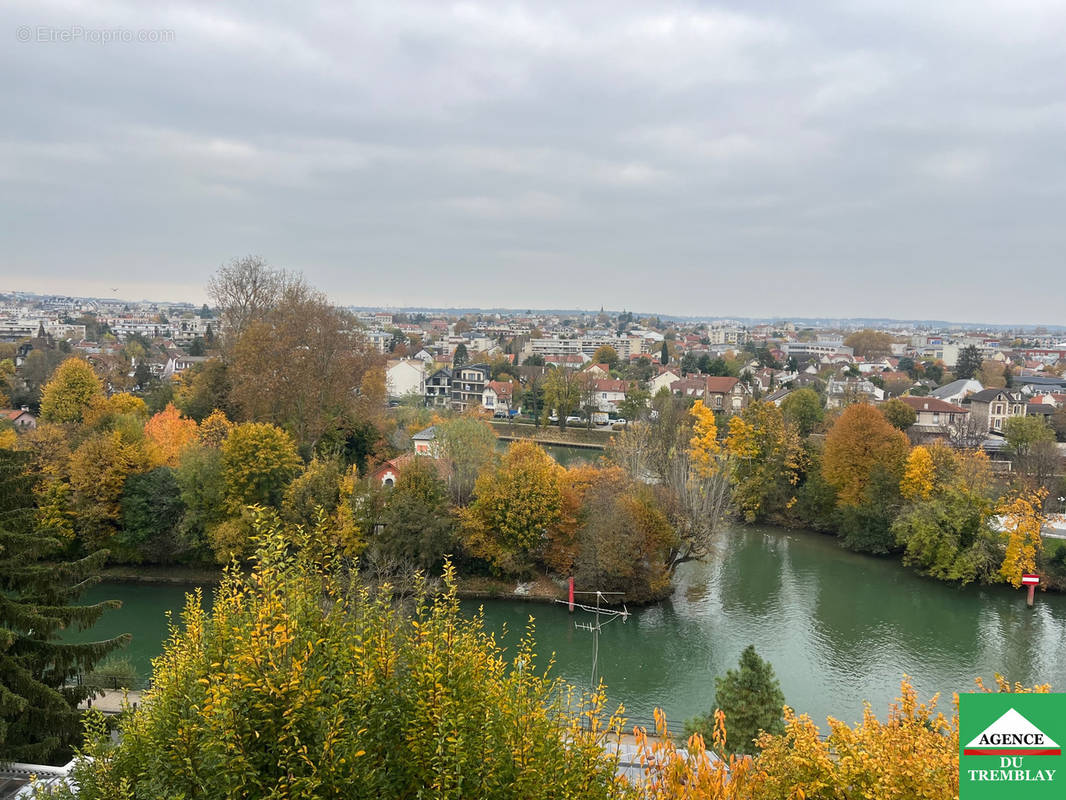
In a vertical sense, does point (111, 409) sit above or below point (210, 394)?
below

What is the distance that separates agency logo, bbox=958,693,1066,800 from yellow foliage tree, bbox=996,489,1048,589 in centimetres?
1425

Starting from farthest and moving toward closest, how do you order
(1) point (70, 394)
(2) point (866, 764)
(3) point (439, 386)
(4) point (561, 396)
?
1. (3) point (439, 386)
2. (4) point (561, 396)
3. (1) point (70, 394)
4. (2) point (866, 764)

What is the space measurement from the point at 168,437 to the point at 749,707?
1518 cm

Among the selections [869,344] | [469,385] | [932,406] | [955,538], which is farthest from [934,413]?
[869,344]

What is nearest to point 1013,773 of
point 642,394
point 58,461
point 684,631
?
point 684,631

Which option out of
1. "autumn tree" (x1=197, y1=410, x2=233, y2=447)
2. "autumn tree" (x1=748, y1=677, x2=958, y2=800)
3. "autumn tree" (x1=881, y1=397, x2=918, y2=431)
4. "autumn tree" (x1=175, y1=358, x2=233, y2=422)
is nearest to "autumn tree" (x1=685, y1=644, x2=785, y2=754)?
"autumn tree" (x1=748, y1=677, x2=958, y2=800)

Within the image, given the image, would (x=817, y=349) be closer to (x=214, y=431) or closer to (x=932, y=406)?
(x=932, y=406)

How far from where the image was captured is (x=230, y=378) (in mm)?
20938

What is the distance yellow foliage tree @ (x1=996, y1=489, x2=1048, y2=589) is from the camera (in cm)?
1518

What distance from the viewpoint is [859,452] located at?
19.6 meters

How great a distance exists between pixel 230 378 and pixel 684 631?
47.4ft

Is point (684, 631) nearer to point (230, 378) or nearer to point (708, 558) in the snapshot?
point (708, 558)

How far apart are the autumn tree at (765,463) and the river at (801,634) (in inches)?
135

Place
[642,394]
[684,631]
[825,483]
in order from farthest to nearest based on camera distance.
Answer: [642,394] → [825,483] → [684,631]
